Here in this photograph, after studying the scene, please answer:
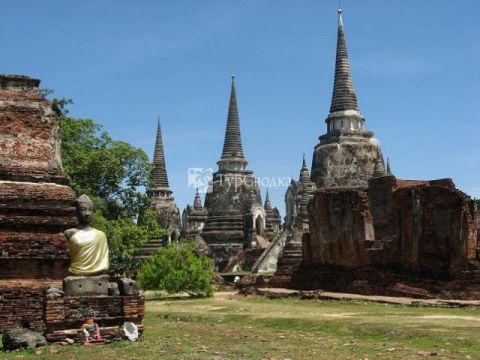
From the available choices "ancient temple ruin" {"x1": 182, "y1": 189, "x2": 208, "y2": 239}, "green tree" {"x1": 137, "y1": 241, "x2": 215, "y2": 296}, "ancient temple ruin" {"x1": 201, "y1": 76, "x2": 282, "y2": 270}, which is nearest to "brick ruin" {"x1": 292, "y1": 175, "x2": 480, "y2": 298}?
"green tree" {"x1": 137, "y1": 241, "x2": 215, "y2": 296}

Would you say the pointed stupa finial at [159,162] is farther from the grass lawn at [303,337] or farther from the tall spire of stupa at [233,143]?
the grass lawn at [303,337]

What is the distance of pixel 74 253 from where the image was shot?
32.8 ft

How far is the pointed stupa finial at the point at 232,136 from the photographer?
60.2 meters

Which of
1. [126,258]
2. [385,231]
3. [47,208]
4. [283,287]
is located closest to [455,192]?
[385,231]

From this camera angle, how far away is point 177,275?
22688mm

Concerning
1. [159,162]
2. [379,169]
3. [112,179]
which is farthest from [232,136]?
[112,179]

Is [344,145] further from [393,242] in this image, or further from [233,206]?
[393,242]

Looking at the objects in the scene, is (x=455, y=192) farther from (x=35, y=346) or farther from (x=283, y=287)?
(x=35, y=346)

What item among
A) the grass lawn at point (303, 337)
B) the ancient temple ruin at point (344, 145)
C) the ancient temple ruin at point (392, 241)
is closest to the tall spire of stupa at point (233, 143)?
the ancient temple ruin at point (344, 145)

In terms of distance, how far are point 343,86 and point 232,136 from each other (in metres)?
11.2

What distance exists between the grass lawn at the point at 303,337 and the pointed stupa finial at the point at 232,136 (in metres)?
44.3

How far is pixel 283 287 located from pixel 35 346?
17523 mm

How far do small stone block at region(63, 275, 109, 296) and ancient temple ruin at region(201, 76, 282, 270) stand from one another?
38655 mm

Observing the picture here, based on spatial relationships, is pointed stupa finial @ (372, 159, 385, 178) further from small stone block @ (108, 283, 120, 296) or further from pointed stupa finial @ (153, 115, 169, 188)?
small stone block @ (108, 283, 120, 296)
